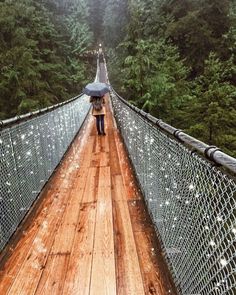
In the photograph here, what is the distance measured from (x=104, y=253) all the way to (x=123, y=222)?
2.15 ft

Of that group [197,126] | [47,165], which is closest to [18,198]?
[47,165]

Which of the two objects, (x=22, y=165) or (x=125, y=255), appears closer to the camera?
(x=125, y=255)

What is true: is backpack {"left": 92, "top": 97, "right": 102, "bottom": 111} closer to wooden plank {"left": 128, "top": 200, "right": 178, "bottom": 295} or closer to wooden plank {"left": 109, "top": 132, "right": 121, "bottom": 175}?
wooden plank {"left": 109, "top": 132, "right": 121, "bottom": 175}

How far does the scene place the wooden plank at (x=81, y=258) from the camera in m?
2.36

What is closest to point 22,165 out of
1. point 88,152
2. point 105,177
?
point 105,177

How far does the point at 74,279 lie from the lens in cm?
245

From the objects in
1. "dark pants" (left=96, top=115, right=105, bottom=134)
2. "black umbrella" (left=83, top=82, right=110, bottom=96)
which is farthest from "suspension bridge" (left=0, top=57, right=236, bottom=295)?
"dark pants" (left=96, top=115, right=105, bottom=134)

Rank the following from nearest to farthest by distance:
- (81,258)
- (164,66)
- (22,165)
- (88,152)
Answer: (81,258) < (22,165) < (88,152) < (164,66)

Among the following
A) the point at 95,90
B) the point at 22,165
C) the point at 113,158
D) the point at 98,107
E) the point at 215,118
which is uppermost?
the point at 22,165

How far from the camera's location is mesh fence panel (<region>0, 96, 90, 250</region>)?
297 cm

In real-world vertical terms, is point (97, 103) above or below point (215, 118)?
above

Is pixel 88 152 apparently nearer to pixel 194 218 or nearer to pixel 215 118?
pixel 215 118

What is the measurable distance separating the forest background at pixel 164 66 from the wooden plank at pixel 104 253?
20.8ft

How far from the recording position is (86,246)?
2926 millimetres
